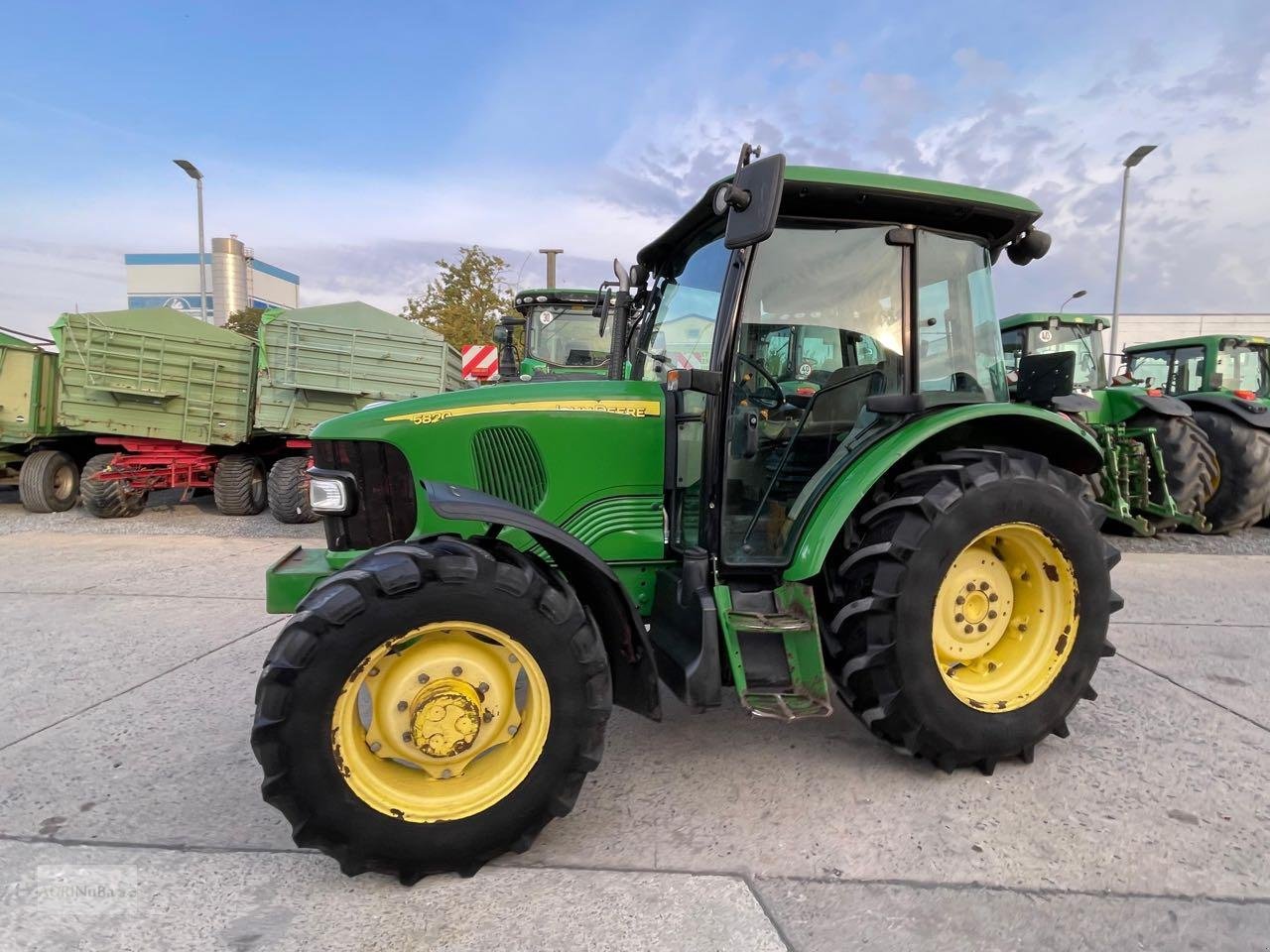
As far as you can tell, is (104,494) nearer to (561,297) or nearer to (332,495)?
(561,297)

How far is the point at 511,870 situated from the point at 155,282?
70755 mm

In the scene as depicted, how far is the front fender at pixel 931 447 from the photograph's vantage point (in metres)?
2.58

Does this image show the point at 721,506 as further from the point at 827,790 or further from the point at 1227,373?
the point at 1227,373

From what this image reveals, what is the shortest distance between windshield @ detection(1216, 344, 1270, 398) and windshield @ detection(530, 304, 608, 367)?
25.2ft

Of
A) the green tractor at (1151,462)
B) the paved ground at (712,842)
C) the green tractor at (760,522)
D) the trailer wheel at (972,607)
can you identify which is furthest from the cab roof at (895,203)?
the green tractor at (1151,462)

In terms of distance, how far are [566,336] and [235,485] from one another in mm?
4497

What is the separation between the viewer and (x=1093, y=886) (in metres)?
2.11

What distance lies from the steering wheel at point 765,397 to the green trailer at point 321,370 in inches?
266

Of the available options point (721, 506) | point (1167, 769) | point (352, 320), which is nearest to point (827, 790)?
point (721, 506)

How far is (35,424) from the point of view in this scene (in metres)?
9.05

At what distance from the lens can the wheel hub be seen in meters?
2.16

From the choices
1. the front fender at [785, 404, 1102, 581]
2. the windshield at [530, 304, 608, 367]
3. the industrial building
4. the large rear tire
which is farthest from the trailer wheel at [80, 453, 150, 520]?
the industrial building

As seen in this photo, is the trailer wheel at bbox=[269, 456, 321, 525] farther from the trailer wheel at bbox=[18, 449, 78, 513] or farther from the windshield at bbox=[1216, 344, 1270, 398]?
the windshield at bbox=[1216, 344, 1270, 398]

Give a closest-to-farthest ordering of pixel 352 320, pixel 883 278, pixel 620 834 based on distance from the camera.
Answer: pixel 620 834
pixel 883 278
pixel 352 320
